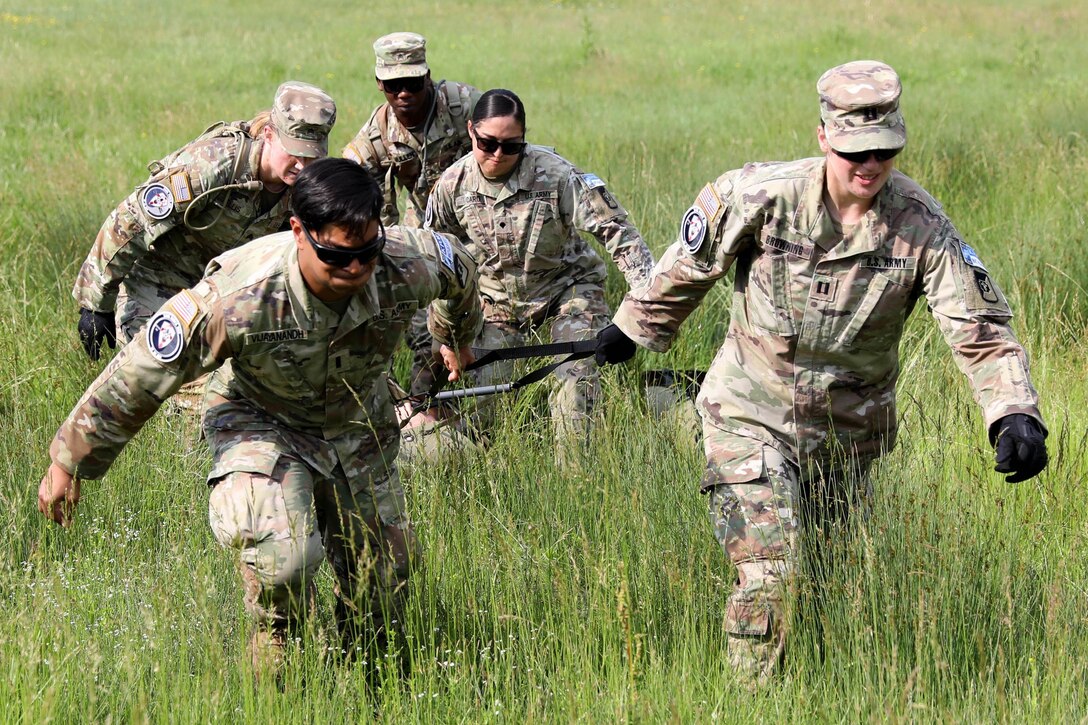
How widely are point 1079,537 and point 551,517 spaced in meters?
1.72

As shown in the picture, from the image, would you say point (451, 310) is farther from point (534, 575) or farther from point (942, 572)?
point (942, 572)

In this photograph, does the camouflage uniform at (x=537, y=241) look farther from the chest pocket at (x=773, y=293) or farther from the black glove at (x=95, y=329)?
the chest pocket at (x=773, y=293)

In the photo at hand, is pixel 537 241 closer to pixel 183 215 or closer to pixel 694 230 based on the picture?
pixel 183 215

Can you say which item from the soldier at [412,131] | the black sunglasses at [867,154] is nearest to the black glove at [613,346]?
the black sunglasses at [867,154]

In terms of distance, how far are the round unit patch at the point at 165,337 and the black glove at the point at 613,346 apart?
4.63 ft

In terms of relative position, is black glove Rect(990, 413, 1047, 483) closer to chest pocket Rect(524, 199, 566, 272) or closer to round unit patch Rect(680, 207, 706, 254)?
round unit patch Rect(680, 207, 706, 254)

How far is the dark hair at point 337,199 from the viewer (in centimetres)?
333

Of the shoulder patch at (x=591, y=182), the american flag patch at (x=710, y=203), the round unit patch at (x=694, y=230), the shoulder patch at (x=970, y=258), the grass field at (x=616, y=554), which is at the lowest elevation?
the grass field at (x=616, y=554)

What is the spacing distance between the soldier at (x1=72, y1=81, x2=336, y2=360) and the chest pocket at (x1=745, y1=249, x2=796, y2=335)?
217cm

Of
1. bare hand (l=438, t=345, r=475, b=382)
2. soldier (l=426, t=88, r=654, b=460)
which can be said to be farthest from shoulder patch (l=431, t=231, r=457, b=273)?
soldier (l=426, t=88, r=654, b=460)

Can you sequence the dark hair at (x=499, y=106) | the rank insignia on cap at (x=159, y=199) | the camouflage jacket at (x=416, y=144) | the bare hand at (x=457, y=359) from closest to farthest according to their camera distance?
the bare hand at (x=457, y=359), the rank insignia on cap at (x=159, y=199), the dark hair at (x=499, y=106), the camouflage jacket at (x=416, y=144)

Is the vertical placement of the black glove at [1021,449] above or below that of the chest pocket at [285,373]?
below

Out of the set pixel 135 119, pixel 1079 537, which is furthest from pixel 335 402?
pixel 135 119

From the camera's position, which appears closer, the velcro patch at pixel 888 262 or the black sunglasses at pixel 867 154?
the black sunglasses at pixel 867 154
